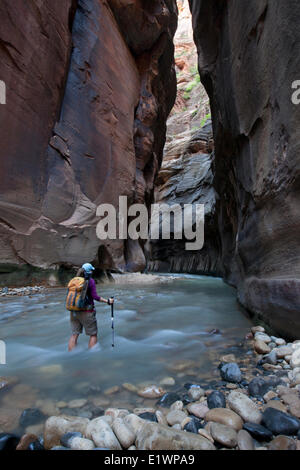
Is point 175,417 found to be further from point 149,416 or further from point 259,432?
point 259,432

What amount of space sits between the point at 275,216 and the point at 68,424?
343 cm

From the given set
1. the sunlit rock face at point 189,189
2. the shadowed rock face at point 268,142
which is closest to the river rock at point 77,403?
the shadowed rock face at point 268,142

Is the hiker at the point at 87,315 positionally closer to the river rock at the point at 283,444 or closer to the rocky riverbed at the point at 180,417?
the rocky riverbed at the point at 180,417

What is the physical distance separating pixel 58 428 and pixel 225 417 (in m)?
1.08

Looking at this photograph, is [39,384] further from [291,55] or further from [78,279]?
[291,55]

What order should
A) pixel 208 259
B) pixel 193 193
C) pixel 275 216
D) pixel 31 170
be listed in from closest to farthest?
pixel 275 216 < pixel 31 170 < pixel 208 259 < pixel 193 193

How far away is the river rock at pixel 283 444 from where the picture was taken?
1.33 meters

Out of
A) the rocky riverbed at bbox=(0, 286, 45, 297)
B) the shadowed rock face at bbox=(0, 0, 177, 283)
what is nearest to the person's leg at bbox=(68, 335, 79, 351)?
the rocky riverbed at bbox=(0, 286, 45, 297)

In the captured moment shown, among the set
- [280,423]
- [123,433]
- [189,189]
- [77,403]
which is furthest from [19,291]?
[189,189]

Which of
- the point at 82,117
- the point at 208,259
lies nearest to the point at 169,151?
the point at 208,259

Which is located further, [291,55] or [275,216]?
[275,216]

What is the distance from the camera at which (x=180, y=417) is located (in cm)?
167

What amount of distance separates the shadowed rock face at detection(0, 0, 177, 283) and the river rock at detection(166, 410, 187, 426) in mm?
7639

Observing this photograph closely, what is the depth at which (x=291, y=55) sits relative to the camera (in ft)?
10.0
